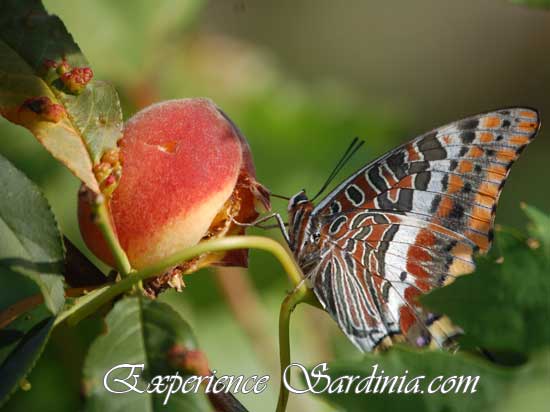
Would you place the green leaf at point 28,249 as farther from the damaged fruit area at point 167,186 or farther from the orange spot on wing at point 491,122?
the orange spot on wing at point 491,122

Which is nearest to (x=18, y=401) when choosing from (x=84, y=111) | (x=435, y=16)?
(x=84, y=111)

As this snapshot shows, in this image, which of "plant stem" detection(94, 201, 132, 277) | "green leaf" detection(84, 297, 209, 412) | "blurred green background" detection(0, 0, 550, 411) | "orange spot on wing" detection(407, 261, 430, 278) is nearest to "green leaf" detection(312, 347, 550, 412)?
"green leaf" detection(84, 297, 209, 412)

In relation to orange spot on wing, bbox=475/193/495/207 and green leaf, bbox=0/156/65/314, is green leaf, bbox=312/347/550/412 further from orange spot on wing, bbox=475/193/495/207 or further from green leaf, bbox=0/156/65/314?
orange spot on wing, bbox=475/193/495/207

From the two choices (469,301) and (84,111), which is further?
(84,111)

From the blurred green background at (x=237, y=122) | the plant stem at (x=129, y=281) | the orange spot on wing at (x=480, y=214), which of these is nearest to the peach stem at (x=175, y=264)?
the plant stem at (x=129, y=281)

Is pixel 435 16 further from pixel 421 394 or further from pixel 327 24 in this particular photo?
pixel 421 394

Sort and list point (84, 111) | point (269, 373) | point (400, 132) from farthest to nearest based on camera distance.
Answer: point (400, 132)
point (269, 373)
point (84, 111)

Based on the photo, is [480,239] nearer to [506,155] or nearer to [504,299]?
[506,155]
